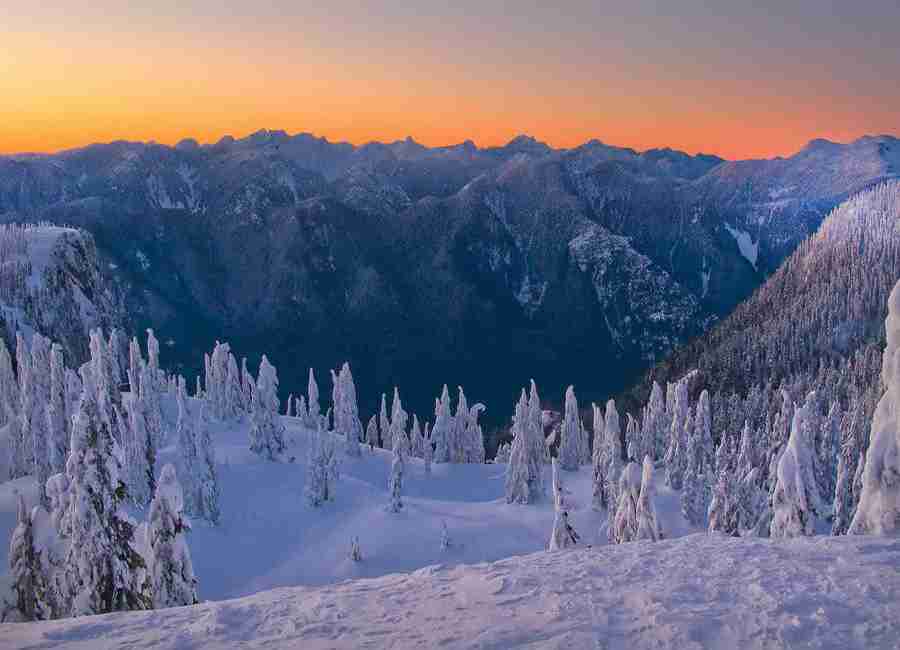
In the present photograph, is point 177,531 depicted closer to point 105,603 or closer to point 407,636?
point 105,603

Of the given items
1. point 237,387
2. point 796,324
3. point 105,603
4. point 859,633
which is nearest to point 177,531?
point 105,603

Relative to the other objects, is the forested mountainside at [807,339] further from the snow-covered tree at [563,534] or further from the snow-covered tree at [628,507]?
the snow-covered tree at [563,534]

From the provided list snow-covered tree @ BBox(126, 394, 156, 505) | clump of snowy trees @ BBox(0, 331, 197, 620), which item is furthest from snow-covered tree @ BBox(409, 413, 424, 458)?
clump of snowy trees @ BBox(0, 331, 197, 620)

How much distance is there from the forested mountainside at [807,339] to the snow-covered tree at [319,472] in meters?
75.7

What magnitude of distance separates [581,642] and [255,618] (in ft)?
20.1

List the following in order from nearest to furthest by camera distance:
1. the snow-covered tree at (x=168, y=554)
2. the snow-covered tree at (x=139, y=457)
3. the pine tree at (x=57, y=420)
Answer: the snow-covered tree at (x=168, y=554) → the pine tree at (x=57, y=420) → the snow-covered tree at (x=139, y=457)

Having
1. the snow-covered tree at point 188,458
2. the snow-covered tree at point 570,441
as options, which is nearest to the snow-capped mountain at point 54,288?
the snow-covered tree at point 188,458

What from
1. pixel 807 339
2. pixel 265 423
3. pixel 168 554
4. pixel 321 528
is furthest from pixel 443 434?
pixel 807 339

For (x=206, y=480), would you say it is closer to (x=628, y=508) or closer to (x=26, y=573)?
(x=26, y=573)

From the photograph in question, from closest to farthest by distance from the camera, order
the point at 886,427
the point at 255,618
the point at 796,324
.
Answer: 1. the point at 255,618
2. the point at 886,427
3. the point at 796,324

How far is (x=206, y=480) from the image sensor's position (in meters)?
51.2

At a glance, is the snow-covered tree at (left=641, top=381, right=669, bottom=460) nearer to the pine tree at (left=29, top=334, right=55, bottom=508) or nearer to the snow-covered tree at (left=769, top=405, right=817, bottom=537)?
the snow-covered tree at (left=769, top=405, right=817, bottom=537)

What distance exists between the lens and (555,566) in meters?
13.6

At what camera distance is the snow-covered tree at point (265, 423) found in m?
64.8
